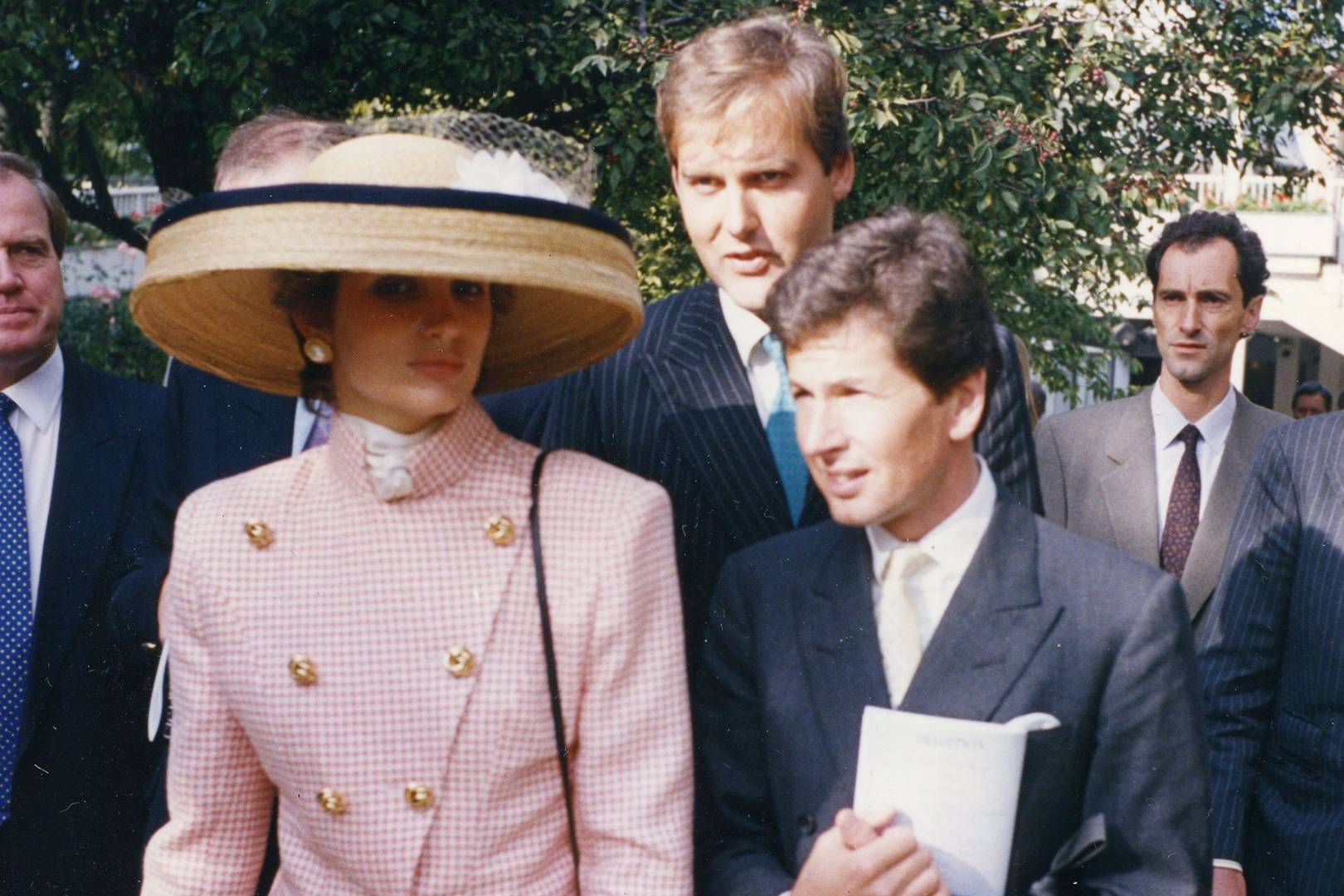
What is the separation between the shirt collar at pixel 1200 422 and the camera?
464cm

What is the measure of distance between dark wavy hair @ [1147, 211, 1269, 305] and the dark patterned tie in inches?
24.5

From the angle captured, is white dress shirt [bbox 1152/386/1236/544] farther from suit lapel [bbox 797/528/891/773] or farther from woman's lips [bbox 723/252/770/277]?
suit lapel [bbox 797/528/891/773]

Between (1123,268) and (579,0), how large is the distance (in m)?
3.21

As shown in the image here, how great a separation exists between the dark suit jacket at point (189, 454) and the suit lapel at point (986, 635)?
1.41 meters

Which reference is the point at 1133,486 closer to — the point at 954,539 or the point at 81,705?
the point at 954,539

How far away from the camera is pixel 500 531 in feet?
6.89

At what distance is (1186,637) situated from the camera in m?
2.15

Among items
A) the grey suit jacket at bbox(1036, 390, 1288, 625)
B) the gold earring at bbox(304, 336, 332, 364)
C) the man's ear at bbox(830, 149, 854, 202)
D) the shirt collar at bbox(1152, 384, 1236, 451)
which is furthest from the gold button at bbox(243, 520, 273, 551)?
the shirt collar at bbox(1152, 384, 1236, 451)

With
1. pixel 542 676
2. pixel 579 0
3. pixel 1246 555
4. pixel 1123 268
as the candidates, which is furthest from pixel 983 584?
pixel 1123 268

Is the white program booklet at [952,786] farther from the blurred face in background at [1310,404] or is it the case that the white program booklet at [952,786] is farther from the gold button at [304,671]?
the blurred face in background at [1310,404]

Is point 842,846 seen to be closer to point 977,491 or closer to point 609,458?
point 977,491

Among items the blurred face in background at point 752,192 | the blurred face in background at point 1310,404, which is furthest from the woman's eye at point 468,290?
the blurred face in background at point 1310,404

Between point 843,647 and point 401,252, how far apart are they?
838mm

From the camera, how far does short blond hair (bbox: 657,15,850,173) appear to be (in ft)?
8.39
